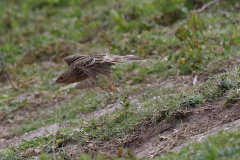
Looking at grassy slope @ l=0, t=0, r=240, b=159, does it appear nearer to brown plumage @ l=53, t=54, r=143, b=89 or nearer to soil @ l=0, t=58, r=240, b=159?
soil @ l=0, t=58, r=240, b=159

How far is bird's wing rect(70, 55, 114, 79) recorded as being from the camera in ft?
19.9

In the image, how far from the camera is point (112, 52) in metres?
8.88

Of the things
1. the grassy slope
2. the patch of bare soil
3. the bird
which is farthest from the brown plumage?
the patch of bare soil

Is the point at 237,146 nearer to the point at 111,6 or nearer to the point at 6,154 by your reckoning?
the point at 6,154

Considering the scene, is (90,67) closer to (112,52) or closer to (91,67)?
(91,67)

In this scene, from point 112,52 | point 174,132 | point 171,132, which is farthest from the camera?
point 112,52

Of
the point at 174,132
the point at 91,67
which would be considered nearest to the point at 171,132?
the point at 174,132

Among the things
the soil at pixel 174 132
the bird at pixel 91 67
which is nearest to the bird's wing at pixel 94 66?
the bird at pixel 91 67

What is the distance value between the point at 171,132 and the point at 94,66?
82.3 inches

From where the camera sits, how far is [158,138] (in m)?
4.59

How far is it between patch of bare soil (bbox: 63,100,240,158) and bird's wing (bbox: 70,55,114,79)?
4.80 ft

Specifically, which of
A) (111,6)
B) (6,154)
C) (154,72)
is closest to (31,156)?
(6,154)

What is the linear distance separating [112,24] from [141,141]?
6946 mm

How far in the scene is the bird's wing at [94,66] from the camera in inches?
239
